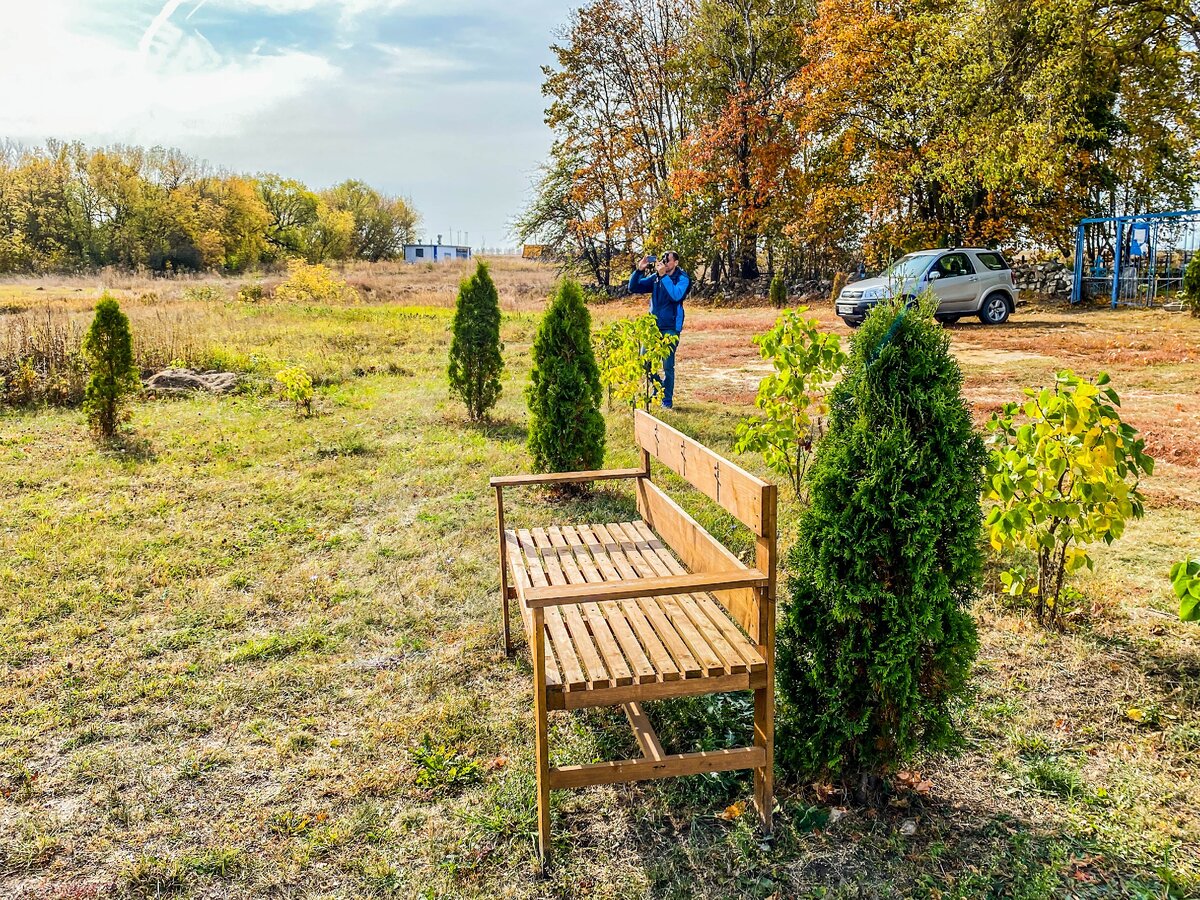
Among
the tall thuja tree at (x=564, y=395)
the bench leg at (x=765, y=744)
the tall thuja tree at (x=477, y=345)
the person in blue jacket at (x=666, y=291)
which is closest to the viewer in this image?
the bench leg at (x=765, y=744)

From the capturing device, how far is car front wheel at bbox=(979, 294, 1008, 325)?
17438 millimetres

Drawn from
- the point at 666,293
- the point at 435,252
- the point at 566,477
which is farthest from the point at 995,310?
the point at 435,252

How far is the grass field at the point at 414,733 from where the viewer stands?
2.50 meters

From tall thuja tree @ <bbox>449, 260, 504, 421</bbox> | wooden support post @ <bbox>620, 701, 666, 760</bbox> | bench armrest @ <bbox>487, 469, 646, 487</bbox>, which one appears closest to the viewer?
wooden support post @ <bbox>620, 701, 666, 760</bbox>

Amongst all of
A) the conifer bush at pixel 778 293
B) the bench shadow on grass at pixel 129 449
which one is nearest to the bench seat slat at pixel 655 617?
the bench shadow on grass at pixel 129 449

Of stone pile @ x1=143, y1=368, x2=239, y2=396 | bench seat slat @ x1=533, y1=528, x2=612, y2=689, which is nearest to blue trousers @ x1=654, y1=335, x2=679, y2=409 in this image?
bench seat slat @ x1=533, y1=528, x2=612, y2=689

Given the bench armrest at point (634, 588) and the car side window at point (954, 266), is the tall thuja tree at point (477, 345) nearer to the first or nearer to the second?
the bench armrest at point (634, 588)

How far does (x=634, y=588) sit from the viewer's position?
246cm

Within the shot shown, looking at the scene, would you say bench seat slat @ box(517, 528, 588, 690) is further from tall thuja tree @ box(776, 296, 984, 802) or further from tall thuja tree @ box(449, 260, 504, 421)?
tall thuja tree @ box(449, 260, 504, 421)

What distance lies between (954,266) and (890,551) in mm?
16448

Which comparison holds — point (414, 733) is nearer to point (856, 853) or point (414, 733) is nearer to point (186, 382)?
point (856, 853)

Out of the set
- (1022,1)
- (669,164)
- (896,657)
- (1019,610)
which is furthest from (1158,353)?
(669,164)

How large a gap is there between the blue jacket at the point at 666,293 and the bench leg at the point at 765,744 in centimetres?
699

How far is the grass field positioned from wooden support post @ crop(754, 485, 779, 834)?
14 cm
